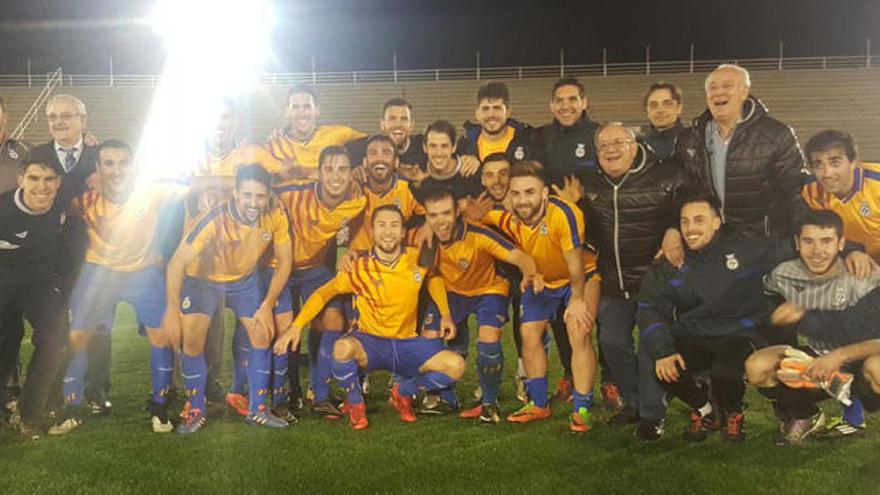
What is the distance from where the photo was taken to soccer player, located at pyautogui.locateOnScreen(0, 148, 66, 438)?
4.39 meters

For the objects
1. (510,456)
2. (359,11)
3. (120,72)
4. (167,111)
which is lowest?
(510,456)

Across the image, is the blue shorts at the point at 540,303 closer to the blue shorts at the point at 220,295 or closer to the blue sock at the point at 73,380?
the blue shorts at the point at 220,295

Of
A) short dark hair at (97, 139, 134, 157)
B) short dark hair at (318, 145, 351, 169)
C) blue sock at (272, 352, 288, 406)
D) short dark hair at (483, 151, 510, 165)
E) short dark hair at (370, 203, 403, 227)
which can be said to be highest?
short dark hair at (97, 139, 134, 157)

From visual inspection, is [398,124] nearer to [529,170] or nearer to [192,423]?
[529,170]

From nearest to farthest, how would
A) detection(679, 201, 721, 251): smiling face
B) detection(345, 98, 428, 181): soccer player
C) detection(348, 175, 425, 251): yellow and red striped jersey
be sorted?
1. detection(679, 201, 721, 251): smiling face
2. detection(348, 175, 425, 251): yellow and red striped jersey
3. detection(345, 98, 428, 181): soccer player

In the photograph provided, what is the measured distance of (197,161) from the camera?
503 cm

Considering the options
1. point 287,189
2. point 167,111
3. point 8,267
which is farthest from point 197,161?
point 167,111

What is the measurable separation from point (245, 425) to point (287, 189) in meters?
1.47

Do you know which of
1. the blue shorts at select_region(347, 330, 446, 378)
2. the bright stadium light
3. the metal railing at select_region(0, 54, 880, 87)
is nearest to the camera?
the blue shorts at select_region(347, 330, 446, 378)

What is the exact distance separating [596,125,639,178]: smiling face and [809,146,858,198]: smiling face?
3.29ft

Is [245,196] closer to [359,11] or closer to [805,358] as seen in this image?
[805,358]

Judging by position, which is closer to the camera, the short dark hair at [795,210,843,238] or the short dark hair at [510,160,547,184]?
the short dark hair at [795,210,843,238]

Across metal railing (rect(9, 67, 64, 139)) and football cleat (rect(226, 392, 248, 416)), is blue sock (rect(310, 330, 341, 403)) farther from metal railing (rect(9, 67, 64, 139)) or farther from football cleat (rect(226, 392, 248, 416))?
metal railing (rect(9, 67, 64, 139))

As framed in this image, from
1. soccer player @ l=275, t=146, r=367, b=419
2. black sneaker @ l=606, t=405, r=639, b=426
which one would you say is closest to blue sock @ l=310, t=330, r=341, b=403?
soccer player @ l=275, t=146, r=367, b=419
